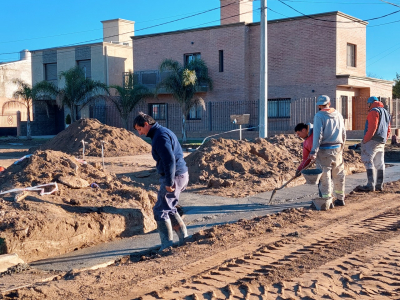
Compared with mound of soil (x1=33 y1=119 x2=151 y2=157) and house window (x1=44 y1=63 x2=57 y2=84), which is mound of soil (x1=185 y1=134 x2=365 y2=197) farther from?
house window (x1=44 y1=63 x2=57 y2=84)

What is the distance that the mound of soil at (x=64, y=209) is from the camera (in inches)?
261

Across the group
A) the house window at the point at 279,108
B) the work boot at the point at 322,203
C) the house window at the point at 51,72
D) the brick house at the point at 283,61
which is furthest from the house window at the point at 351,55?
the work boot at the point at 322,203

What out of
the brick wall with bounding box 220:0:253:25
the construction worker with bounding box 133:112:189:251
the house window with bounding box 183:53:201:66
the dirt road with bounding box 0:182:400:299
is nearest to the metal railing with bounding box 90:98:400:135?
the house window with bounding box 183:53:201:66

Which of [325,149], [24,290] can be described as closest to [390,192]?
[325,149]

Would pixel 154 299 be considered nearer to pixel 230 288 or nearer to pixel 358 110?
pixel 230 288

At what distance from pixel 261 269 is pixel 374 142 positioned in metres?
6.16

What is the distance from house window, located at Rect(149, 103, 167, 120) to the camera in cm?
3550

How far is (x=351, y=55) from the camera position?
102 feet

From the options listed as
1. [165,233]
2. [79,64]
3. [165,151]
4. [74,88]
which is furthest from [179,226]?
[79,64]

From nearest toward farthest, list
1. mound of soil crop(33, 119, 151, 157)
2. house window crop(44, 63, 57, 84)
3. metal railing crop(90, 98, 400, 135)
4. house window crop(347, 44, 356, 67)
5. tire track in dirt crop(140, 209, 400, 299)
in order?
tire track in dirt crop(140, 209, 400, 299), mound of soil crop(33, 119, 151, 157), metal railing crop(90, 98, 400, 135), house window crop(347, 44, 356, 67), house window crop(44, 63, 57, 84)

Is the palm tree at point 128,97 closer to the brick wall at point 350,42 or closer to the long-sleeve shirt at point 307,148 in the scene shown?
the brick wall at point 350,42

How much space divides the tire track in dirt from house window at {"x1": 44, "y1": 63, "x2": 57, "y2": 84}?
124 ft

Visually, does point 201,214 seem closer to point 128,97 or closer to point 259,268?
point 259,268

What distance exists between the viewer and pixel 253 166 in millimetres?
13031
